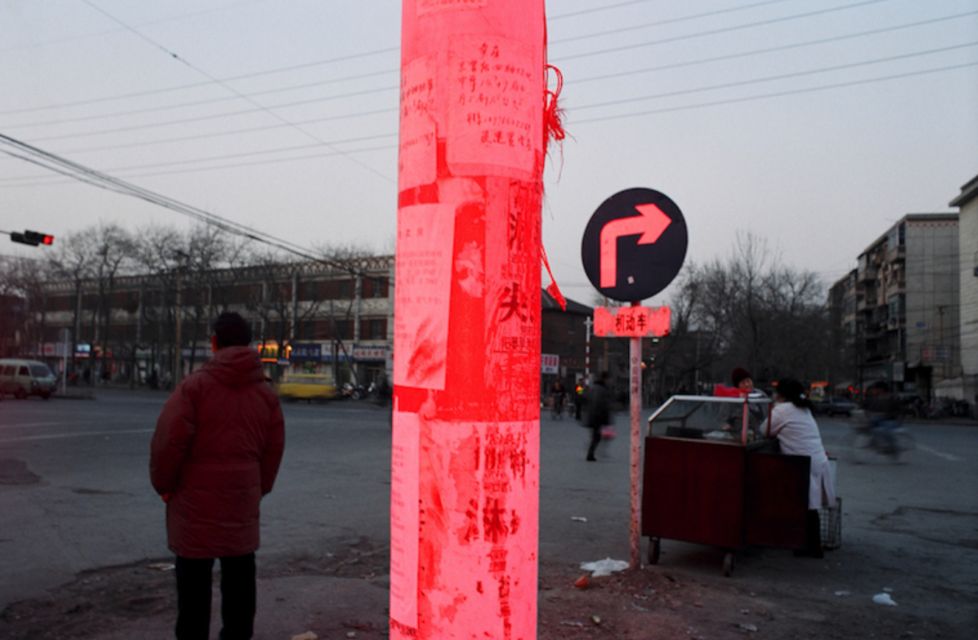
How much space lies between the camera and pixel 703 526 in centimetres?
544

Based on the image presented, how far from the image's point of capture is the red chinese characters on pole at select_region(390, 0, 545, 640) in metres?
1.45

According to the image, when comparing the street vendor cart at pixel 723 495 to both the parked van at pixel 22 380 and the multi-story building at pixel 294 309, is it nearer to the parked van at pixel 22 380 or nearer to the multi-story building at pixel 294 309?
the parked van at pixel 22 380

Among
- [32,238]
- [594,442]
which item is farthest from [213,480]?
[32,238]

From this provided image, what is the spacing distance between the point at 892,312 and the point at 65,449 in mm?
69712

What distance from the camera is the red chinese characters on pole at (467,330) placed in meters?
1.45

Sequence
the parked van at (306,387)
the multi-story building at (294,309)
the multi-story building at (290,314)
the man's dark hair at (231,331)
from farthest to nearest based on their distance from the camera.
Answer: the multi-story building at (294,309)
the multi-story building at (290,314)
the parked van at (306,387)
the man's dark hair at (231,331)

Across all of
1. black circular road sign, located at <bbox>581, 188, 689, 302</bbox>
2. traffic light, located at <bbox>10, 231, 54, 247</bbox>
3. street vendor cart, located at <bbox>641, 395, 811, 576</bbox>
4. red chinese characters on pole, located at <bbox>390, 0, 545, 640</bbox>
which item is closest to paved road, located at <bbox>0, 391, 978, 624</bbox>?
street vendor cart, located at <bbox>641, 395, 811, 576</bbox>

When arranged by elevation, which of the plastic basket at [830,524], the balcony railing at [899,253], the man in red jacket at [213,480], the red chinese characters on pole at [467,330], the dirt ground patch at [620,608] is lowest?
the dirt ground patch at [620,608]

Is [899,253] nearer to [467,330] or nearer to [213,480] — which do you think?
[213,480]

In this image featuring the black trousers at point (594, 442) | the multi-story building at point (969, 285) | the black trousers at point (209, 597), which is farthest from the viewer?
the multi-story building at point (969, 285)

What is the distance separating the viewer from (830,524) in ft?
20.2

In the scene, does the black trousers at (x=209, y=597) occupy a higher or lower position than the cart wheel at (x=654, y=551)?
higher

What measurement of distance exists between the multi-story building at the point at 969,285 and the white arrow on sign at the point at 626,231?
49334 millimetres

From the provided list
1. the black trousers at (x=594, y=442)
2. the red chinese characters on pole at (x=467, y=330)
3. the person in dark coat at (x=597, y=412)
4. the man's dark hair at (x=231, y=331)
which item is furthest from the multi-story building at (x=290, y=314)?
the red chinese characters on pole at (x=467, y=330)
